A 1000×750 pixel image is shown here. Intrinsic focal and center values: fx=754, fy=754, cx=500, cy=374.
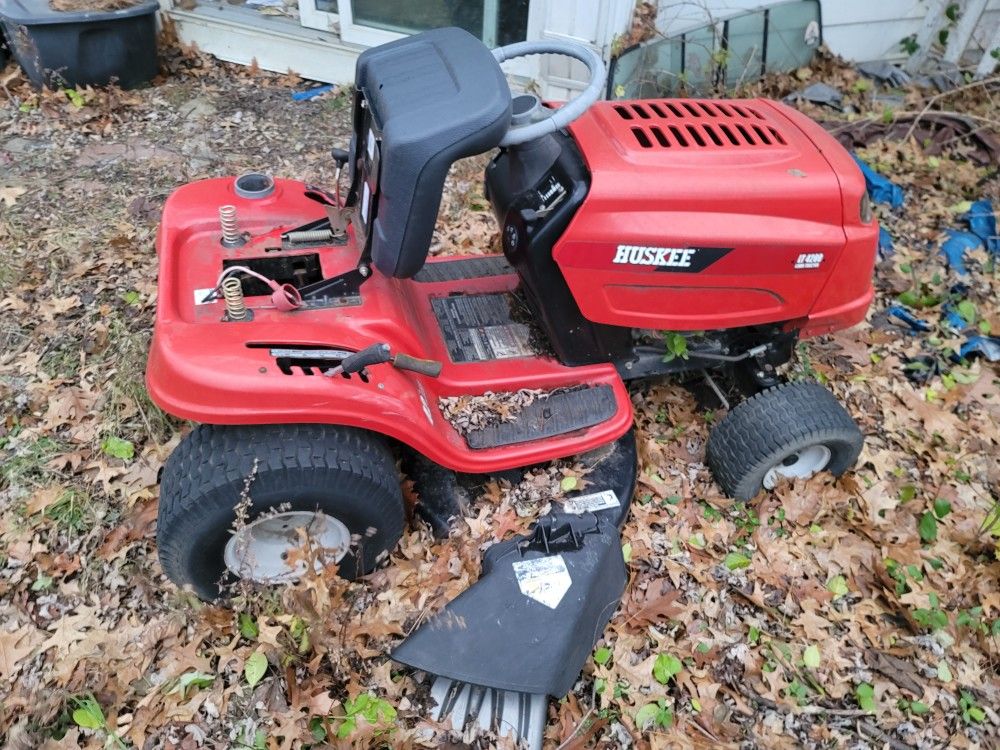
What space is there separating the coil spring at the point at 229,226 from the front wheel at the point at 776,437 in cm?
176

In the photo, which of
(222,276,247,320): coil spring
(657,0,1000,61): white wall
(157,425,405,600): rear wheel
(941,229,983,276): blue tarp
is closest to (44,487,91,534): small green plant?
(157,425,405,600): rear wheel

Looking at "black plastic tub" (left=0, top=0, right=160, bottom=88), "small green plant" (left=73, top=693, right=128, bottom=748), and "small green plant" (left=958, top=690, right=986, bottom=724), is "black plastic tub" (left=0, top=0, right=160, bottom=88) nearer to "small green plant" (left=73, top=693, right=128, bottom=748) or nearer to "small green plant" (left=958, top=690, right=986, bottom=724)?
"small green plant" (left=73, top=693, right=128, bottom=748)

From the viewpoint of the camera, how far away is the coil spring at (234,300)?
80.4 inches

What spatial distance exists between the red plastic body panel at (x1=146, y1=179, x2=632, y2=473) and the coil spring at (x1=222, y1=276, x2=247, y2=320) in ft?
0.12

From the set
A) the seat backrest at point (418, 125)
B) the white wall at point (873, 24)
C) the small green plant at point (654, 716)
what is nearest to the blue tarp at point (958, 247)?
the white wall at point (873, 24)

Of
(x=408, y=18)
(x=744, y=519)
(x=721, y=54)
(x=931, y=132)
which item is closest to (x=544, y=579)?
(x=744, y=519)

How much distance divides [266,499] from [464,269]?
134cm

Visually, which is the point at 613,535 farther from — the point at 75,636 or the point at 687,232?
the point at 75,636

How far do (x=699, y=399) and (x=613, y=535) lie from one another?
3.18ft

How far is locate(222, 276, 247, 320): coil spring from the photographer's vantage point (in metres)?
2.04

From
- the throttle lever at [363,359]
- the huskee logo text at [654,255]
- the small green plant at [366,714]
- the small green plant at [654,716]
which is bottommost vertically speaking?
the small green plant at [654,716]

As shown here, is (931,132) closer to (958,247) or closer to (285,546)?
(958,247)

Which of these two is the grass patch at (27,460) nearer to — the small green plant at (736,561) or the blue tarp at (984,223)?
the small green plant at (736,561)

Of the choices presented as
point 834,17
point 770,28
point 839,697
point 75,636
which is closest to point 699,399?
point 839,697
